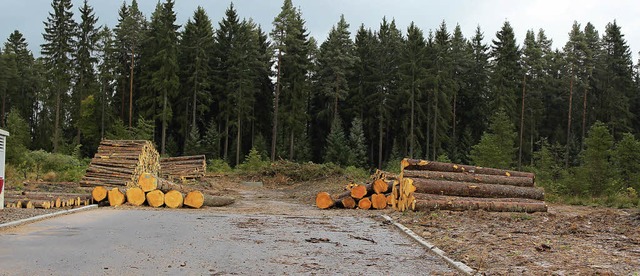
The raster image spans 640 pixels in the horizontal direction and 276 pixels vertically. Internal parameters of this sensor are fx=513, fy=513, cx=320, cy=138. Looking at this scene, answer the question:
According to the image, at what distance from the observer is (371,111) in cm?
5709

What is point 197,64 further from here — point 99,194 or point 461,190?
point 461,190

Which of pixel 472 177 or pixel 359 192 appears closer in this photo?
pixel 472 177

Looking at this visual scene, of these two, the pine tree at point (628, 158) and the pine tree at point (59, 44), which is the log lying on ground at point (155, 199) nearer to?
the pine tree at point (628, 158)

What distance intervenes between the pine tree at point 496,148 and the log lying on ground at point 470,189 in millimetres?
20685

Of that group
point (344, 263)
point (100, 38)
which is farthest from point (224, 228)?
point (100, 38)

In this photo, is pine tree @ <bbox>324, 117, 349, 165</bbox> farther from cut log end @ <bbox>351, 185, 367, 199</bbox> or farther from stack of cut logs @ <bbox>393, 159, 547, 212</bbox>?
stack of cut logs @ <bbox>393, 159, 547, 212</bbox>

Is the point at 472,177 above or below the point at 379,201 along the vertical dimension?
above

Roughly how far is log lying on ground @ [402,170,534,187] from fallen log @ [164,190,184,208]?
6.70 m

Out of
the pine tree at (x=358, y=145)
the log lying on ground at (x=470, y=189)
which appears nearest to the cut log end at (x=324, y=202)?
the log lying on ground at (x=470, y=189)

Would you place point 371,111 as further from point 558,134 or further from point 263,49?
point 558,134

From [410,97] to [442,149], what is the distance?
740 cm

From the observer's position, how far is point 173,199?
1538 centimetres

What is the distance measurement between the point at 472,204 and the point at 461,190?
2.03ft

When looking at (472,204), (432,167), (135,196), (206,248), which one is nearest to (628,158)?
(432,167)
